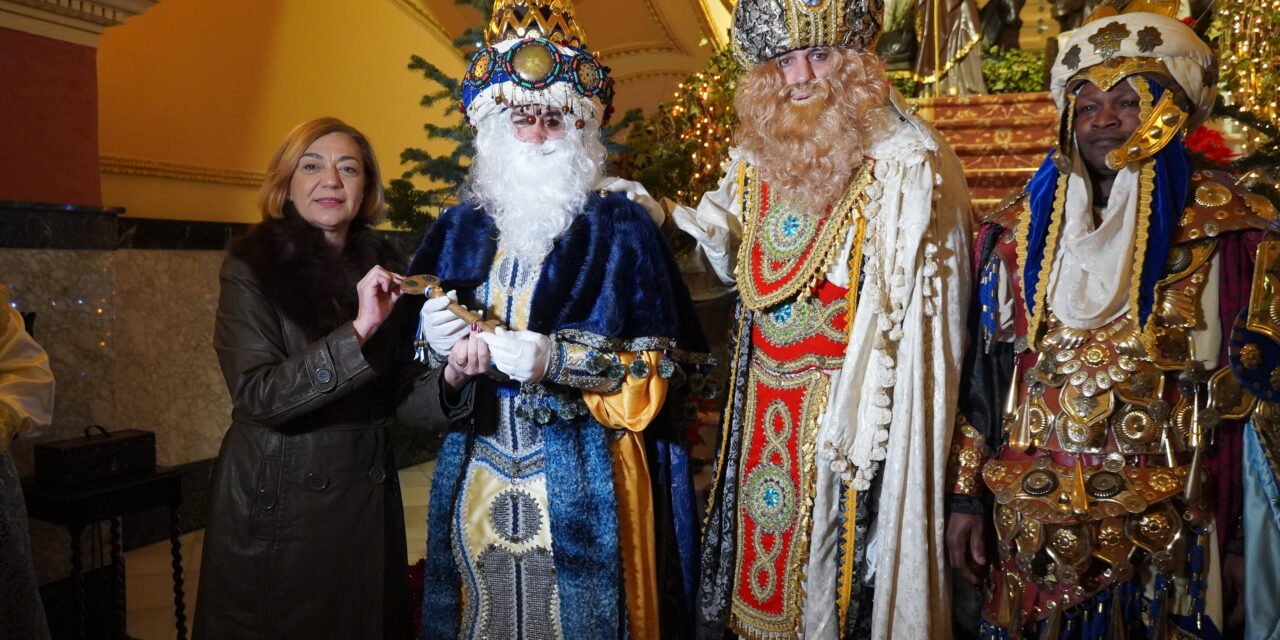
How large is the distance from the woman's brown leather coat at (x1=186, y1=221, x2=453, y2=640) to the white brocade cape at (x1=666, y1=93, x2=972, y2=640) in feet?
3.99

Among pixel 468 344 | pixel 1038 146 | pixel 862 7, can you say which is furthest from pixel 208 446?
pixel 1038 146

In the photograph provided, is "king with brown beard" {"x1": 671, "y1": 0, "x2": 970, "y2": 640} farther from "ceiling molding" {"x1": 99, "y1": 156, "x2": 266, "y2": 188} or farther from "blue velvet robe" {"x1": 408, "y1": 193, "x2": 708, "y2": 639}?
"ceiling molding" {"x1": 99, "y1": 156, "x2": 266, "y2": 188}

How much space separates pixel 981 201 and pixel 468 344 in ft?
18.5

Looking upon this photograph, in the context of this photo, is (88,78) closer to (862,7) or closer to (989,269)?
(862,7)

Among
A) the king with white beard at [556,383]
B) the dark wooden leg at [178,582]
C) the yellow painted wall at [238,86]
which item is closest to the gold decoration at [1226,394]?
the king with white beard at [556,383]

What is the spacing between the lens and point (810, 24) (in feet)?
8.53

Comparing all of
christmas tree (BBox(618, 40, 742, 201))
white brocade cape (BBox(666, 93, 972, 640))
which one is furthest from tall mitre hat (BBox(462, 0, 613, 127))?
christmas tree (BBox(618, 40, 742, 201))

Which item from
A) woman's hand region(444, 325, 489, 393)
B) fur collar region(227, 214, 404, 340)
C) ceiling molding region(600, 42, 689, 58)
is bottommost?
woman's hand region(444, 325, 489, 393)

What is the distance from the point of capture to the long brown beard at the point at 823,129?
258 cm

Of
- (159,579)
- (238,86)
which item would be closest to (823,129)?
(159,579)

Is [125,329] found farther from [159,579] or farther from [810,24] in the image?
[810,24]

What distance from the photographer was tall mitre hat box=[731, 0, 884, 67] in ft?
8.50

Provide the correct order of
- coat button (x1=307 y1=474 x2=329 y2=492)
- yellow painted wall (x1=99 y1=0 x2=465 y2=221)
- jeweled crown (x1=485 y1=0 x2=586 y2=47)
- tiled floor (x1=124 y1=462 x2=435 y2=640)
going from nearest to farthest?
coat button (x1=307 y1=474 x2=329 y2=492)
jeweled crown (x1=485 y1=0 x2=586 y2=47)
tiled floor (x1=124 y1=462 x2=435 y2=640)
yellow painted wall (x1=99 y1=0 x2=465 y2=221)

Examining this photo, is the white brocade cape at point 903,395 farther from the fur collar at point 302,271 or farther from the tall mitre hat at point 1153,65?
the fur collar at point 302,271
